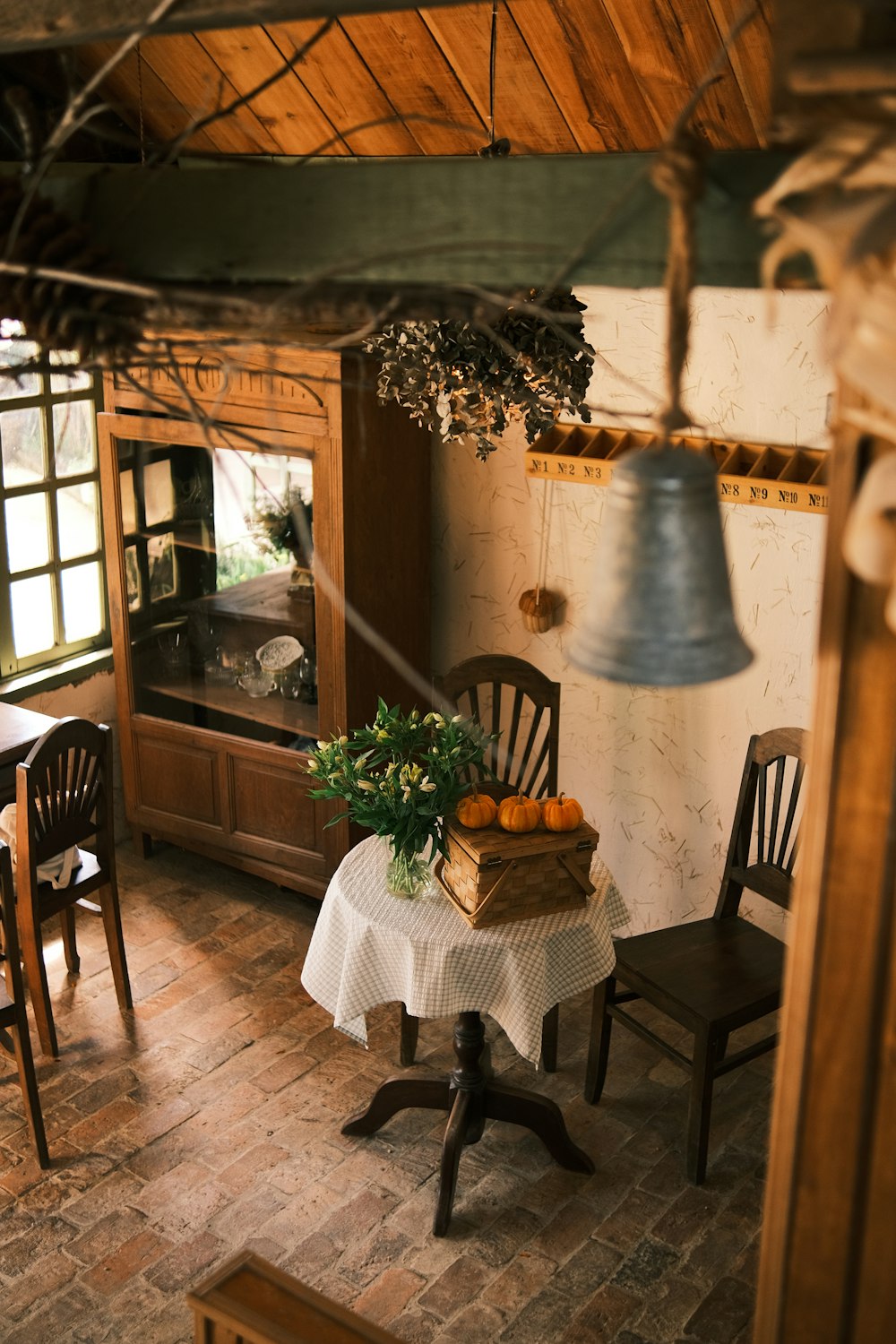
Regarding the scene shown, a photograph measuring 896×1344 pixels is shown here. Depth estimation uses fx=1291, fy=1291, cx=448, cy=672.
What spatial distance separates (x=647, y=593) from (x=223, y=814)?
10.8ft

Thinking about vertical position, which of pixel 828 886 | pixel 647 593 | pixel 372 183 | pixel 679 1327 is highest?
pixel 372 183

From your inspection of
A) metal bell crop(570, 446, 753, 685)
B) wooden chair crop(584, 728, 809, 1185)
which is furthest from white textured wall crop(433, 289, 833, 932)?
metal bell crop(570, 446, 753, 685)

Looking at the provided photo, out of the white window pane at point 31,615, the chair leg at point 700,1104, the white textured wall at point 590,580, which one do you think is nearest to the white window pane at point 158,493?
the white window pane at point 31,615

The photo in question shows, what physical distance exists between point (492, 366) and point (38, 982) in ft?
6.79

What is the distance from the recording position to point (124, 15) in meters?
1.54

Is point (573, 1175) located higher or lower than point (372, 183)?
lower

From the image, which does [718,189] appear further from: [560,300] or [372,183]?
[560,300]

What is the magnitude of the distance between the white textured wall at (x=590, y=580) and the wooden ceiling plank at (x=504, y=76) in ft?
1.70

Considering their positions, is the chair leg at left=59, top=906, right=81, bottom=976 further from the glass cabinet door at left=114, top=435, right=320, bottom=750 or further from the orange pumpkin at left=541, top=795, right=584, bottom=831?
the orange pumpkin at left=541, top=795, right=584, bottom=831

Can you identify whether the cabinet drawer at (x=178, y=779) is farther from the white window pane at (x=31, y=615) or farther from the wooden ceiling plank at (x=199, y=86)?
the wooden ceiling plank at (x=199, y=86)

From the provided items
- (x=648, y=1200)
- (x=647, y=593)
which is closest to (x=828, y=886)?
(x=647, y=593)

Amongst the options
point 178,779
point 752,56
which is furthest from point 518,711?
point 752,56

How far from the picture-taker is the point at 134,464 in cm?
431

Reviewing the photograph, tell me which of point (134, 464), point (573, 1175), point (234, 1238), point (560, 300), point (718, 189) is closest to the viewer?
point (718, 189)
